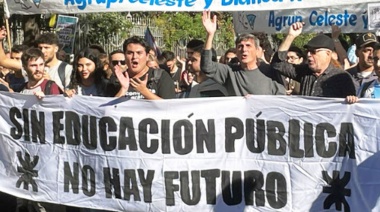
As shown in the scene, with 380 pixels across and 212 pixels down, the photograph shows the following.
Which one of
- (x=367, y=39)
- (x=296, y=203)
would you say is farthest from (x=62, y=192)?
(x=367, y=39)

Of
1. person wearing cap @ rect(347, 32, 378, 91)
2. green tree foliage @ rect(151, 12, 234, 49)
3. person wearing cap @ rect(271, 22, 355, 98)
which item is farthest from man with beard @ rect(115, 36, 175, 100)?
green tree foliage @ rect(151, 12, 234, 49)

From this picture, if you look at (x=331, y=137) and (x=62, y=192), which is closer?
(x=331, y=137)

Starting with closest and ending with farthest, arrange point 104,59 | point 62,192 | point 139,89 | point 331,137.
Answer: point 331,137 < point 139,89 < point 62,192 < point 104,59

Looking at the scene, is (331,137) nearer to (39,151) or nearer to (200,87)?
(200,87)

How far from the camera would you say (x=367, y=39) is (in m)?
8.60

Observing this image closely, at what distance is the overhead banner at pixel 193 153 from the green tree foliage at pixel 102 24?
47.5 ft

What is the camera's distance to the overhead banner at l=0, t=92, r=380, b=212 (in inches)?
263

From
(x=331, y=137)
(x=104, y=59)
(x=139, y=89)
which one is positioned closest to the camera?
(x=331, y=137)

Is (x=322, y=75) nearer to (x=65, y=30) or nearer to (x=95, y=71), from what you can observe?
(x=95, y=71)

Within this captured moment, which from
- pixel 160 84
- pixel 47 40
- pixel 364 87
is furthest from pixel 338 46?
pixel 47 40

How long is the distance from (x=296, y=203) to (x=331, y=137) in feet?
1.94

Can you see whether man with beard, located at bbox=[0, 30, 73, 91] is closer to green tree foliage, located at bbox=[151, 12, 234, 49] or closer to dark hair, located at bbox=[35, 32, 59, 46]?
dark hair, located at bbox=[35, 32, 59, 46]

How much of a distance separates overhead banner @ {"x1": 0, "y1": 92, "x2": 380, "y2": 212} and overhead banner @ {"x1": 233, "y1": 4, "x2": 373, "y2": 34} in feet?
9.93

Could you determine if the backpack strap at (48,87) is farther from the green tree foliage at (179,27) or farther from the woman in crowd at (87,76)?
the green tree foliage at (179,27)
